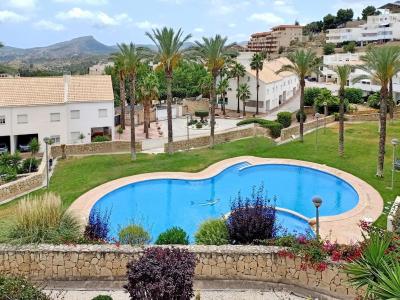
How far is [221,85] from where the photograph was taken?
2313 inches

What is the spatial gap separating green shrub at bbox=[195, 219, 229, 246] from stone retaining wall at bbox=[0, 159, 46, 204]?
13.5 m

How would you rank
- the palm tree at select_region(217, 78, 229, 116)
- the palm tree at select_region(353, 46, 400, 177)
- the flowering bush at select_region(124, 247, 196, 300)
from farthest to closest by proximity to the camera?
the palm tree at select_region(217, 78, 229, 116), the palm tree at select_region(353, 46, 400, 177), the flowering bush at select_region(124, 247, 196, 300)

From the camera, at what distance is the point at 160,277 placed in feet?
31.0

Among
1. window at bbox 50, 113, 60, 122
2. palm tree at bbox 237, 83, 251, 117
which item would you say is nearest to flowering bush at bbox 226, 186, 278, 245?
window at bbox 50, 113, 60, 122

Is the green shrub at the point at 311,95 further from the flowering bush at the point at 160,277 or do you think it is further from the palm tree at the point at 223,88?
the flowering bush at the point at 160,277

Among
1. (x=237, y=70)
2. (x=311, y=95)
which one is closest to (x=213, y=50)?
(x=237, y=70)

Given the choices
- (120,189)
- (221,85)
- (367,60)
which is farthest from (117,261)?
(221,85)

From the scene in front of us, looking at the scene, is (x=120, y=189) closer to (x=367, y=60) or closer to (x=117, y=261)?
(x=117, y=261)

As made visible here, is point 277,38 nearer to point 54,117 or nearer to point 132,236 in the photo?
point 54,117

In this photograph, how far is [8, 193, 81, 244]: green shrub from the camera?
13453 mm

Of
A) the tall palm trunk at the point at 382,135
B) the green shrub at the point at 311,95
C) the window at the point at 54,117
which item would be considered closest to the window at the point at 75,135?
the window at the point at 54,117

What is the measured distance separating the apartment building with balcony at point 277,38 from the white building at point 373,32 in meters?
26.1

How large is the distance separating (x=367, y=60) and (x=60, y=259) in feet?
66.8

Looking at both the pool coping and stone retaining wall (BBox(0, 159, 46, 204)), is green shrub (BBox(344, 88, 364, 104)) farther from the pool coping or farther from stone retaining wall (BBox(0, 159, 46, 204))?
stone retaining wall (BBox(0, 159, 46, 204))
